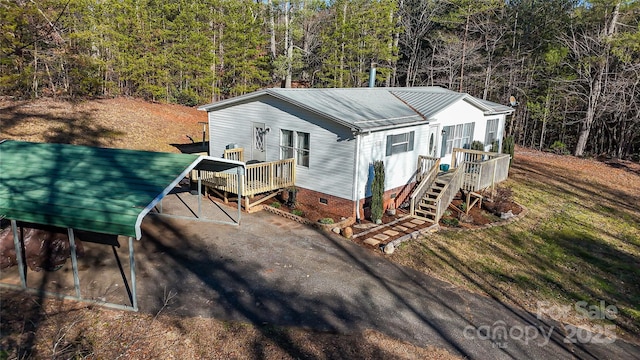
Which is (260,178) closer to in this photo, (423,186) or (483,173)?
(423,186)

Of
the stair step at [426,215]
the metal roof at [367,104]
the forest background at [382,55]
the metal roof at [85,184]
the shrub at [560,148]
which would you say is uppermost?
the forest background at [382,55]

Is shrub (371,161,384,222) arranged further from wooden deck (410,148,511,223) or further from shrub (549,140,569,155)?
shrub (549,140,569,155)

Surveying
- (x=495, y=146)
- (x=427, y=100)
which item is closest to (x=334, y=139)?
(x=427, y=100)

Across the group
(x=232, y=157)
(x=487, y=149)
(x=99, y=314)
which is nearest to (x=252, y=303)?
(x=99, y=314)

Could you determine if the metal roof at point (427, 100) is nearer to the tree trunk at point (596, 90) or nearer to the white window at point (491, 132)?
the white window at point (491, 132)

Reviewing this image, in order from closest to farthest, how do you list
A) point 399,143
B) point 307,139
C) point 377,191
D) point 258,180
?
point 377,191
point 258,180
point 307,139
point 399,143

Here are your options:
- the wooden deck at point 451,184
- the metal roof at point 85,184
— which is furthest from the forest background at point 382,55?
the metal roof at point 85,184
